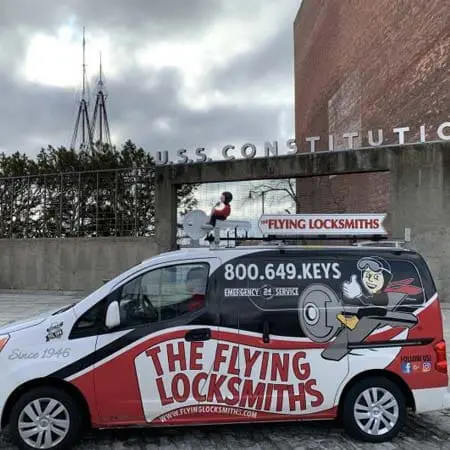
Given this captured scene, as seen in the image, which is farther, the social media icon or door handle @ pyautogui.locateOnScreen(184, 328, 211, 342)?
the social media icon

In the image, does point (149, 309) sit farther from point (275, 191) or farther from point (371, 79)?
point (371, 79)

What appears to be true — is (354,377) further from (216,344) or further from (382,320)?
(216,344)

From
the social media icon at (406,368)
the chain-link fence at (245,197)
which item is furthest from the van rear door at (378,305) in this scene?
the chain-link fence at (245,197)

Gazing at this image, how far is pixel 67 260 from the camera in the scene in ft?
70.7

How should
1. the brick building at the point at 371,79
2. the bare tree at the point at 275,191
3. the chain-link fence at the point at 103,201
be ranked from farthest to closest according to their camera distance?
the brick building at the point at 371,79, the chain-link fence at the point at 103,201, the bare tree at the point at 275,191

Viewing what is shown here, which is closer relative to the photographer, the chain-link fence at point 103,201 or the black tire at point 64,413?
the black tire at point 64,413

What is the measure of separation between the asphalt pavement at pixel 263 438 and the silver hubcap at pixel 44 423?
0.32m

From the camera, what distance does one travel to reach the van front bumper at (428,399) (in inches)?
216

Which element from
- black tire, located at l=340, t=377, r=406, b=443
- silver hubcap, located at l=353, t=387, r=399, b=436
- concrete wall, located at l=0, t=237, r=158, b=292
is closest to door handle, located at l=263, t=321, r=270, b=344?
black tire, located at l=340, t=377, r=406, b=443

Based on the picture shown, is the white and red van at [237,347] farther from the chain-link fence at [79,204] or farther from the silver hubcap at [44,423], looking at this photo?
the chain-link fence at [79,204]

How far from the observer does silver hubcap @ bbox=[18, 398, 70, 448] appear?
4.96m

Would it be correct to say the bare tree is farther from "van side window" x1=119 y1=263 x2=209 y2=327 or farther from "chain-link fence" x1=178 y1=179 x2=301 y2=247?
"van side window" x1=119 y1=263 x2=209 y2=327

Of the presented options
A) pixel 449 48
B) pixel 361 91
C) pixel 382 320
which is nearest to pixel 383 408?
pixel 382 320

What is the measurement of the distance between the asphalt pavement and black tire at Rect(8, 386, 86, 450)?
249mm
